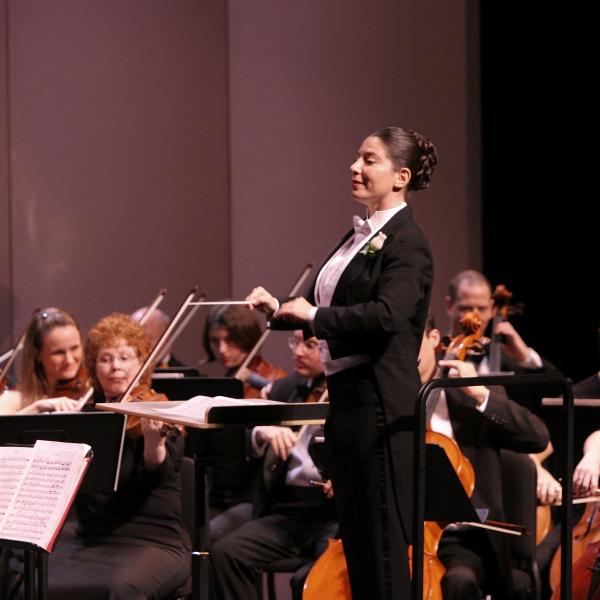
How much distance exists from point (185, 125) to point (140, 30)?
0.53 meters

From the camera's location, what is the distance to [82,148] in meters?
5.73

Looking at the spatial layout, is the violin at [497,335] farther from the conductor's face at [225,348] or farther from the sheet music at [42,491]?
the sheet music at [42,491]

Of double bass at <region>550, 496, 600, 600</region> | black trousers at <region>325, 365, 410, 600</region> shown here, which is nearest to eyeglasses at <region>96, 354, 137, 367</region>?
black trousers at <region>325, 365, 410, 600</region>

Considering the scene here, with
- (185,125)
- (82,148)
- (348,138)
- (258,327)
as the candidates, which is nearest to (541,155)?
(348,138)

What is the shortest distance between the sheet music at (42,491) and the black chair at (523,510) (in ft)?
4.22

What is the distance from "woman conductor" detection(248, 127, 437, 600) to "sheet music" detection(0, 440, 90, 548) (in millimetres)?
524

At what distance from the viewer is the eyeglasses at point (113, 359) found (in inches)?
133

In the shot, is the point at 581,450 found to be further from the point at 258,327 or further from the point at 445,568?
the point at 258,327

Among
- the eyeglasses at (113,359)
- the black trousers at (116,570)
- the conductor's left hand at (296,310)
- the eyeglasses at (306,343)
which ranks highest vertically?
the conductor's left hand at (296,310)

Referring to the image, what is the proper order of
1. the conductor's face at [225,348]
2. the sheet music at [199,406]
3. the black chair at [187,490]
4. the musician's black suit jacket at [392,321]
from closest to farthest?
1. the musician's black suit jacket at [392,321]
2. the sheet music at [199,406]
3. the black chair at [187,490]
4. the conductor's face at [225,348]

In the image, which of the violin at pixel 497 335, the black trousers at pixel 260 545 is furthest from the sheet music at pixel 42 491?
the violin at pixel 497 335

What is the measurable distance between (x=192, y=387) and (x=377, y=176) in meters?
1.31

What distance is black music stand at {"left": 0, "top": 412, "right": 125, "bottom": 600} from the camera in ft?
8.89

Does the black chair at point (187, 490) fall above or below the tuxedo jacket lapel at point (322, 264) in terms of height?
below
